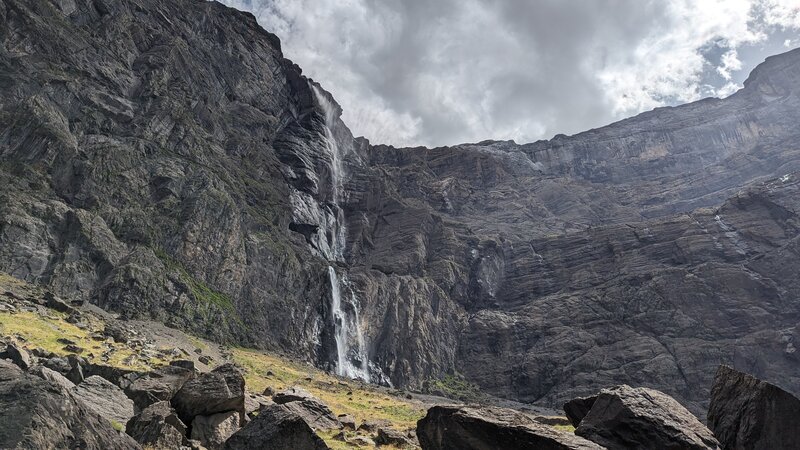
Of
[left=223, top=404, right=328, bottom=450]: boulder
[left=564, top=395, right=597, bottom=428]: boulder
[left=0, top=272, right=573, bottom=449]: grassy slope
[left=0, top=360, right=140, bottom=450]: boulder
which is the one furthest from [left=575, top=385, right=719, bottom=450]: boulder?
[left=0, top=360, right=140, bottom=450]: boulder

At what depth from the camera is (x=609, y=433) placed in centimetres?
1886

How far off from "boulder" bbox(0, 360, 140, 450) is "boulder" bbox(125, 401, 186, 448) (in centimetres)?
A: 496

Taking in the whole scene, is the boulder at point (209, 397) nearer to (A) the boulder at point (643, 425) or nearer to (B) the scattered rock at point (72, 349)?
(A) the boulder at point (643, 425)

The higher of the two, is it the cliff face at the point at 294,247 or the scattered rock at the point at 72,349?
the cliff face at the point at 294,247

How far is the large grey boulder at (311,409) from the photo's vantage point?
1089 inches

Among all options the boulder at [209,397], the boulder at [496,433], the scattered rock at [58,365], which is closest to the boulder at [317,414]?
the boulder at [209,397]

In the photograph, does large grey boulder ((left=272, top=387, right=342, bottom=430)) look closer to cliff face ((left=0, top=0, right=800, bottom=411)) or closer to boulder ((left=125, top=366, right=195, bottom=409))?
boulder ((left=125, top=366, right=195, bottom=409))

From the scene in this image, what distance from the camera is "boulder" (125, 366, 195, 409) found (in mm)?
21500

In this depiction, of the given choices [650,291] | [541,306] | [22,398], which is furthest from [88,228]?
[650,291]

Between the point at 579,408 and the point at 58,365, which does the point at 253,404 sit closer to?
the point at 58,365

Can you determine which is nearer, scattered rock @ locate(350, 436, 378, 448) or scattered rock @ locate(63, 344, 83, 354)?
scattered rock @ locate(350, 436, 378, 448)

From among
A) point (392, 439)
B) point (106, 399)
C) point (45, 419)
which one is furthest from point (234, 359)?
point (45, 419)

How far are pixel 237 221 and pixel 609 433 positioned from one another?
105473 mm

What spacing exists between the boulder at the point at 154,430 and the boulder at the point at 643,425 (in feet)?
47.8
